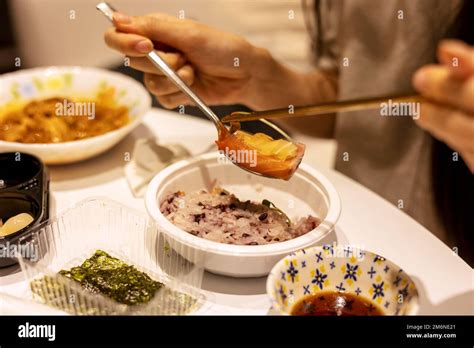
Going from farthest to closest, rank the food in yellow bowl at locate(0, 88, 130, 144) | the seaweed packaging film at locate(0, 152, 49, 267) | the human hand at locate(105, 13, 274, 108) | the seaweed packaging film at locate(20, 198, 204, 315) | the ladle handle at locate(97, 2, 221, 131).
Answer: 1. the food in yellow bowl at locate(0, 88, 130, 144)
2. the human hand at locate(105, 13, 274, 108)
3. the ladle handle at locate(97, 2, 221, 131)
4. the seaweed packaging film at locate(0, 152, 49, 267)
5. the seaweed packaging film at locate(20, 198, 204, 315)

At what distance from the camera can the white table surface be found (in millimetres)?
1269

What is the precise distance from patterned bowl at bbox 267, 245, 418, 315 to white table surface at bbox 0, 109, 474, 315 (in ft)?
0.37

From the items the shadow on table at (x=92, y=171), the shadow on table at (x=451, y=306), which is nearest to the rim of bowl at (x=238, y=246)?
the shadow on table at (x=451, y=306)

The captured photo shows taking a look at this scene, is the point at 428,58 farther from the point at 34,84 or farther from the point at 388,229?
the point at 34,84

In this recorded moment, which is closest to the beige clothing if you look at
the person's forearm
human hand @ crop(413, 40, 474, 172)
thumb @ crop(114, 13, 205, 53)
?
the person's forearm

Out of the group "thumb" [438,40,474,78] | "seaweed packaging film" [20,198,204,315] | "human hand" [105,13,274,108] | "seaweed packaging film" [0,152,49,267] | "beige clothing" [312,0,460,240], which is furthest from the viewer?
"beige clothing" [312,0,460,240]

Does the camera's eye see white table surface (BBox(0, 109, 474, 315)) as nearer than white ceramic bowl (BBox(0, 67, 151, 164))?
Yes

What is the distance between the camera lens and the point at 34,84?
6.73ft

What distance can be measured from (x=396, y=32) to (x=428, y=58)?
0.14 m

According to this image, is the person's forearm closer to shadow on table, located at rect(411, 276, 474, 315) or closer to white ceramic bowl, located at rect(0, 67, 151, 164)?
white ceramic bowl, located at rect(0, 67, 151, 164)

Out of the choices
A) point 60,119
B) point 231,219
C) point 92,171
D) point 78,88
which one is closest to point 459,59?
point 231,219

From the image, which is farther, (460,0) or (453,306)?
(460,0)
